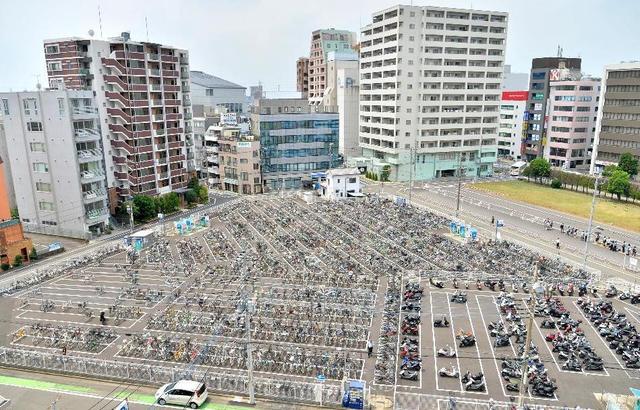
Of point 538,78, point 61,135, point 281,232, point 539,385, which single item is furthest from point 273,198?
point 538,78

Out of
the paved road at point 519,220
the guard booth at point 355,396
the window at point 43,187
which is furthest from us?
the window at point 43,187

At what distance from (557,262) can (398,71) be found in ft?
171

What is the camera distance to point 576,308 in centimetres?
3159

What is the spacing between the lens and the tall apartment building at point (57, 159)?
49.4 meters

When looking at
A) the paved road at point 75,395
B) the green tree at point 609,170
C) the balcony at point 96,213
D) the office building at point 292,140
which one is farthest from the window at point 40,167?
the green tree at point 609,170

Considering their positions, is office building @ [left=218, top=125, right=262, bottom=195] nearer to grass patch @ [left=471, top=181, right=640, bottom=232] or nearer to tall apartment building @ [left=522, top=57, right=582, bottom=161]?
grass patch @ [left=471, top=181, right=640, bottom=232]

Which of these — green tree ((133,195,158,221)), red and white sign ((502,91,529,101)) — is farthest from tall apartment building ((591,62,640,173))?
green tree ((133,195,158,221))

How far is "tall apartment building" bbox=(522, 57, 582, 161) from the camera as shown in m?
97.3

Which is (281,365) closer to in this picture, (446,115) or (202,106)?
→ (446,115)

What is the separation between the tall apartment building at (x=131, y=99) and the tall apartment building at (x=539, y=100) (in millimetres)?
75488

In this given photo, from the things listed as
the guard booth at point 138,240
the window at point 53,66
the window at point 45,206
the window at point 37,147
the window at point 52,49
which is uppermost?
the window at point 52,49

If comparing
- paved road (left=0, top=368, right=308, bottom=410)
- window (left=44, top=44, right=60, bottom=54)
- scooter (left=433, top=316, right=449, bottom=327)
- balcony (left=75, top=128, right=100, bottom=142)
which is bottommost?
paved road (left=0, top=368, right=308, bottom=410)

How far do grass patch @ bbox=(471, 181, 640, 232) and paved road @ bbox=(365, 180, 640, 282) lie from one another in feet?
8.43

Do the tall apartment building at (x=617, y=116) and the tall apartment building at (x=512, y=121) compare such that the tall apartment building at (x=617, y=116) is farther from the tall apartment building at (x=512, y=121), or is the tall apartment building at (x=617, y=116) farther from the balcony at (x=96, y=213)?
the balcony at (x=96, y=213)
